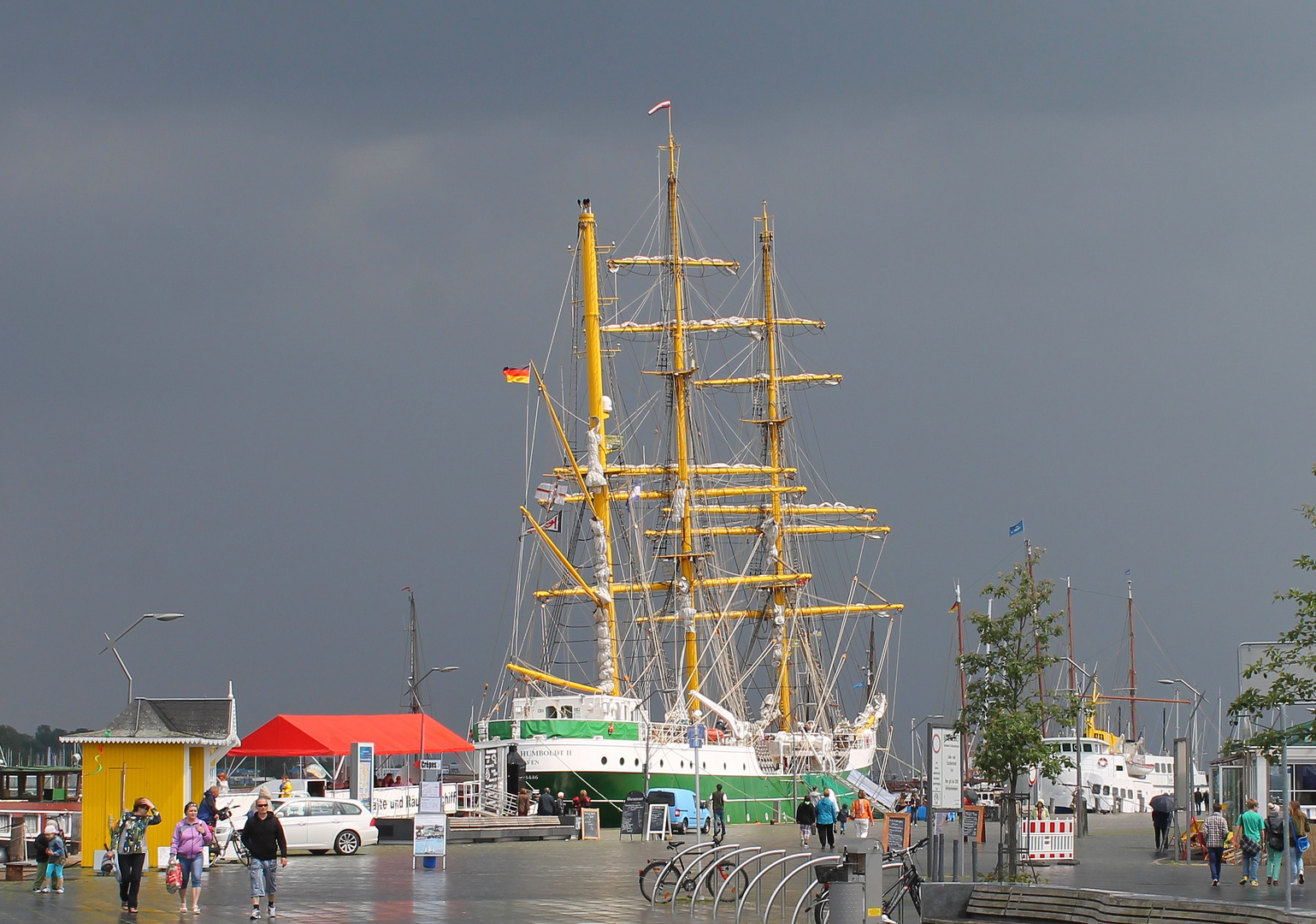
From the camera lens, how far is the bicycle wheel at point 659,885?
22688 millimetres

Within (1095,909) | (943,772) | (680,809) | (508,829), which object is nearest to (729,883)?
(943,772)

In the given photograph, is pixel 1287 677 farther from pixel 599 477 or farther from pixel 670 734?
pixel 599 477

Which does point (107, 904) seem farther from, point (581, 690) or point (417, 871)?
point (581, 690)

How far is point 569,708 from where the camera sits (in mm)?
59719

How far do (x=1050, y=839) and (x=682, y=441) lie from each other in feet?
148

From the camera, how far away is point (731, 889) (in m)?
24.0

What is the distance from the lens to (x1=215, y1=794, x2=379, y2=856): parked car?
36.0 m

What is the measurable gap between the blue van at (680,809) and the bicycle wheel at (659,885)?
814 inches

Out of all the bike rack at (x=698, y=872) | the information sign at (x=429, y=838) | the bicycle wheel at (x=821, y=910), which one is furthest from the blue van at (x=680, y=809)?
the bicycle wheel at (x=821, y=910)

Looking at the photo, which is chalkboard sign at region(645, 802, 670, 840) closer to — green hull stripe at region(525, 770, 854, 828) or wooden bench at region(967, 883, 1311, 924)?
green hull stripe at region(525, 770, 854, 828)

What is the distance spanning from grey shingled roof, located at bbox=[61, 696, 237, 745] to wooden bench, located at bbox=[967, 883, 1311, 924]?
1700 centimetres

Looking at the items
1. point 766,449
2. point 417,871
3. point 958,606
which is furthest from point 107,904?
point 958,606

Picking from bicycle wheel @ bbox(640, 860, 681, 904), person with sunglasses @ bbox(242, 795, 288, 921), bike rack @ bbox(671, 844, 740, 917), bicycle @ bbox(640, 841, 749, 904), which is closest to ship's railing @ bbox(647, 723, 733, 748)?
bicycle wheel @ bbox(640, 860, 681, 904)

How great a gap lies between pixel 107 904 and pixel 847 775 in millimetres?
60635
